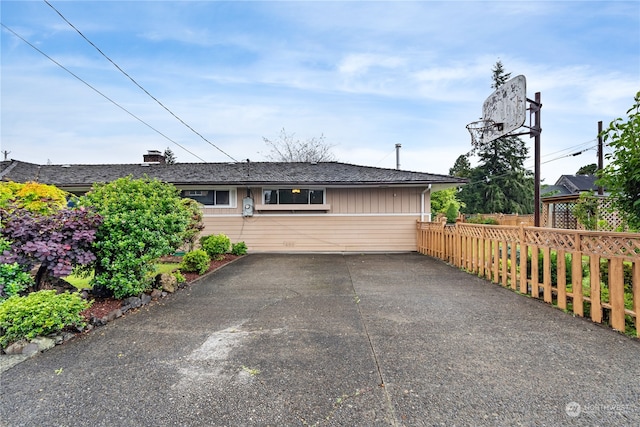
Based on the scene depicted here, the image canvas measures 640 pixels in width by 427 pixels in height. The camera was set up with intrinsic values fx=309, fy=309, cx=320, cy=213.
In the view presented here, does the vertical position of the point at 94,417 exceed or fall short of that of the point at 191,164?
it falls short

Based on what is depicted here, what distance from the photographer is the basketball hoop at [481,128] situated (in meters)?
7.58

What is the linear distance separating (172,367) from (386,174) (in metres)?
9.95

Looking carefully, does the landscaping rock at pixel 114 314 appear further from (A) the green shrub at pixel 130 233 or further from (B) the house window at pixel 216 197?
(B) the house window at pixel 216 197

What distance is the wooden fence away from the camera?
345 cm

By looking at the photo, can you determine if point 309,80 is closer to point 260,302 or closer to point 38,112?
point 38,112

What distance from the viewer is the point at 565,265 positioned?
4383 mm

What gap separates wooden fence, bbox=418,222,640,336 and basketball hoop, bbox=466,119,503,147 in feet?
7.78

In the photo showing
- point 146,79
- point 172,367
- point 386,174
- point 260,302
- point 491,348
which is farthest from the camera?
point 386,174

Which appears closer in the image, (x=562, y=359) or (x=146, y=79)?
(x=562, y=359)

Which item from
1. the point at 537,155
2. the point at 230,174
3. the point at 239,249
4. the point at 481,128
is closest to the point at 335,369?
the point at 537,155

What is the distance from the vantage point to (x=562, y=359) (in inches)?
108

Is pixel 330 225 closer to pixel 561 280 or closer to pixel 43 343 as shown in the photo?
pixel 561 280

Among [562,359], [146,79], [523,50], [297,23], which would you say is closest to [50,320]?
[562,359]

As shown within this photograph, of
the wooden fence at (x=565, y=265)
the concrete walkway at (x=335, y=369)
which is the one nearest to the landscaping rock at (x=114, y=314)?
the concrete walkway at (x=335, y=369)
